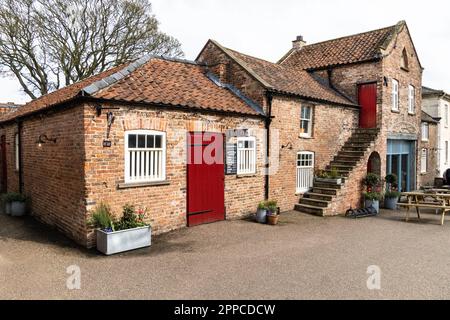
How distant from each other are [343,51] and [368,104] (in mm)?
3693

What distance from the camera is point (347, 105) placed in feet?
50.5

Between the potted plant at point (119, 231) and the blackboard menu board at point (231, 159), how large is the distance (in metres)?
3.71

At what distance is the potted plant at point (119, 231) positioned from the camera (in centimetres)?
732

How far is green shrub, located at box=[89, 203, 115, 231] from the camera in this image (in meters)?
7.62

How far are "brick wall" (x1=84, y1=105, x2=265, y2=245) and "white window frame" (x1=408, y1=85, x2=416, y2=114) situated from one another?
448 inches

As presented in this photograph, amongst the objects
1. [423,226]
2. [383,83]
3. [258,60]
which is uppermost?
[258,60]

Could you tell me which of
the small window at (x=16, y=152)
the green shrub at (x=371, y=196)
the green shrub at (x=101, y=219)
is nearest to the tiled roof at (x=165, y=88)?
the small window at (x=16, y=152)

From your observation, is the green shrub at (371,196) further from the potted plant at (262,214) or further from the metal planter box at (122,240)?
the metal planter box at (122,240)

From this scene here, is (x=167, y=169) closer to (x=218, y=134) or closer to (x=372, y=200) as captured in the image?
(x=218, y=134)

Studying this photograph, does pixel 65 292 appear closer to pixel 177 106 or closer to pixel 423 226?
pixel 177 106

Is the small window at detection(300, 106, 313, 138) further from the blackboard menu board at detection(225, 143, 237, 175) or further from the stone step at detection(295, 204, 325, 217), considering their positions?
the blackboard menu board at detection(225, 143, 237, 175)

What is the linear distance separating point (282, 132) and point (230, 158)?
2811mm

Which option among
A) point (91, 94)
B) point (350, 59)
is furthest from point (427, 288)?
point (350, 59)
